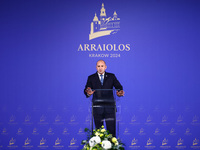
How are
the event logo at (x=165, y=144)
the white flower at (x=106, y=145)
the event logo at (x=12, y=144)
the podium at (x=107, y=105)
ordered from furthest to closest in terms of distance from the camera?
the event logo at (x=12, y=144)
the event logo at (x=165, y=144)
the podium at (x=107, y=105)
the white flower at (x=106, y=145)

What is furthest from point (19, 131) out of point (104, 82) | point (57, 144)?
point (104, 82)

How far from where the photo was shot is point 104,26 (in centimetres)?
473

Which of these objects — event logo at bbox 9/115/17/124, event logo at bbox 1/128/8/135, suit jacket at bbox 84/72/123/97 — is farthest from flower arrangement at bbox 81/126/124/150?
event logo at bbox 1/128/8/135

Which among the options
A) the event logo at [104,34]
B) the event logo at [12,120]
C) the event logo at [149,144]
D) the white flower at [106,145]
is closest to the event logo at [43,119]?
the event logo at [12,120]

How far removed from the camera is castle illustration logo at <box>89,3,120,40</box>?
4.72 meters

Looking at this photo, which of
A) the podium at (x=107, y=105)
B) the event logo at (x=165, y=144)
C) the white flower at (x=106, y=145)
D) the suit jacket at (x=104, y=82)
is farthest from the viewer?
the event logo at (x=165, y=144)

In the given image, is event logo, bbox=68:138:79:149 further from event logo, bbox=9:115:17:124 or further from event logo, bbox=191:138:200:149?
event logo, bbox=191:138:200:149

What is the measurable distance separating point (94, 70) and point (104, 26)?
986 millimetres

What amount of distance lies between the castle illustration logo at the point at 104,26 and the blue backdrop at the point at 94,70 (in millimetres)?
97

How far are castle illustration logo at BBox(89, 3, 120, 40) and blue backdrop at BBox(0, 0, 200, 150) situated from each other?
97 millimetres

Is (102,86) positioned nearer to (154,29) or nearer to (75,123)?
(75,123)

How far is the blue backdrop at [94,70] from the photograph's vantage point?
460 centimetres

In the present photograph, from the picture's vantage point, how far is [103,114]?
2.94 metres

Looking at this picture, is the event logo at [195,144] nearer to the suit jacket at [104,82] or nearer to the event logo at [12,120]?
the suit jacket at [104,82]
